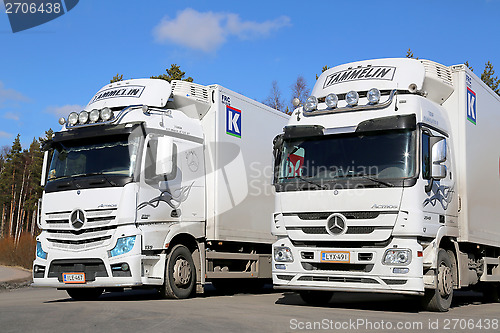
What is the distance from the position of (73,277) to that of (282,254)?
3741mm

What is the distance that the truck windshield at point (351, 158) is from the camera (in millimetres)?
9617

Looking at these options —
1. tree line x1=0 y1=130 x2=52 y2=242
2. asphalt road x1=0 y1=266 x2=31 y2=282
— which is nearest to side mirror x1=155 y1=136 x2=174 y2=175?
asphalt road x1=0 y1=266 x2=31 y2=282

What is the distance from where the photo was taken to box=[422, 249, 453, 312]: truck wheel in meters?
9.80

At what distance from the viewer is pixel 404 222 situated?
9391 mm

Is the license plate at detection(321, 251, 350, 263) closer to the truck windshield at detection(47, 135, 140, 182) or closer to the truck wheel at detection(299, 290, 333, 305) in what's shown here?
the truck wheel at detection(299, 290, 333, 305)

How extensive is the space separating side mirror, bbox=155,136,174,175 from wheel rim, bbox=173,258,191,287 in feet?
5.92

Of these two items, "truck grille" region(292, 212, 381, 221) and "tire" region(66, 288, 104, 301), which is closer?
"truck grille" region(292, 212, 381, 221)

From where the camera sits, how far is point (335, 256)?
9.79 meters

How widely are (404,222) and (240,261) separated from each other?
17.6 feet

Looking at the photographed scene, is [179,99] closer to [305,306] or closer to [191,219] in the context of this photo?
[191,219]

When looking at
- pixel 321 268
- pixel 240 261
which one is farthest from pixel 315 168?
pixel 240 261

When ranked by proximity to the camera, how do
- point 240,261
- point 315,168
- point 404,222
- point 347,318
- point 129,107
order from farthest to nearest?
1. point 240,261
2. point 129,107
3. point 315,168
4. point 404,222
5. point 347,318

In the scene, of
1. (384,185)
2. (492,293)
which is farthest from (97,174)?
(492,293)

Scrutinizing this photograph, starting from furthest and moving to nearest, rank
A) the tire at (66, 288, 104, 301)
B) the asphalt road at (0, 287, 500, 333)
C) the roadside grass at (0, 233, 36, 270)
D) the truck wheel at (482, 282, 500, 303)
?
→ 1. the roadside grass at (0, 233, 36, 270)
2. the truck wheel at (482, 282, 500, 303)
3. the tire at (66, 288, 104, 301)
4. the asphalt road at (0, 287, 500, 333)
